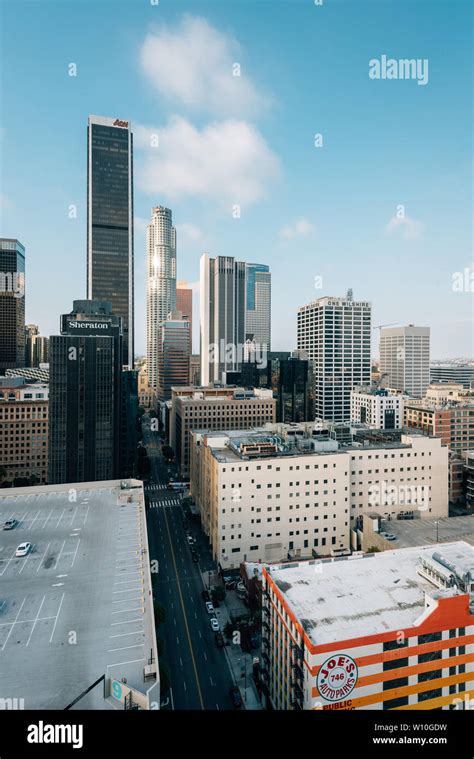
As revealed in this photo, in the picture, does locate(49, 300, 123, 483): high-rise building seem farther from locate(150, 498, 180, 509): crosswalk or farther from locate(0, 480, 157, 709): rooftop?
locate(0, 480, 157, 709): rooftop

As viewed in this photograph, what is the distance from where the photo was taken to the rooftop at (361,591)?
66.4 feet

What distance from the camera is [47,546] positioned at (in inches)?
1232

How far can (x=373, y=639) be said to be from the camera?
1902 cm

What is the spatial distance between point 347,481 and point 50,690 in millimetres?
34257

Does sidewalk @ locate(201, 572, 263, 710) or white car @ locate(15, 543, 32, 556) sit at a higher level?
white car @ locate(15, 543, 32, 556)

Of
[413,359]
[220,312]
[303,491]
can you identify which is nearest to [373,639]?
[303,491]

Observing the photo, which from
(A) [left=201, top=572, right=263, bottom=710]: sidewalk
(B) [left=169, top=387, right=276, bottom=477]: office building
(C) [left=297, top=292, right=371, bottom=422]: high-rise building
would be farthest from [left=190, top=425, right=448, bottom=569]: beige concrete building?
(C) [left=297, top=292, right=371, bottom=422]: high-rise building

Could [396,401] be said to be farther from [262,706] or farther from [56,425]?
[262,706]

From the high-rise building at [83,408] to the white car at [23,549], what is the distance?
33.2m

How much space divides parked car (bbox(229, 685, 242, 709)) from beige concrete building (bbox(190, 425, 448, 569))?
15.6 metres

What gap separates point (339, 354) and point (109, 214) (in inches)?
3603

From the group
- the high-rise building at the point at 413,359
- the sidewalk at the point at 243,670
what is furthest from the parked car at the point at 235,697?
the high-rise building at the point at 413,359

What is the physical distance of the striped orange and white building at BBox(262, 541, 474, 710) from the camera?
18.9 metres
